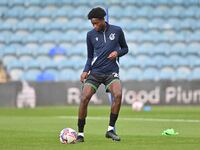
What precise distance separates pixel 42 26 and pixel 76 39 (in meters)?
1.70

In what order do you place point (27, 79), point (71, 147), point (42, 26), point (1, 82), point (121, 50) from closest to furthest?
point (71, 147) < point (121, 50) < point (1, 82) < point (27, 79) < point (42, 26)

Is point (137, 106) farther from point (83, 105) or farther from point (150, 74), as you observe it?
point (83, 105)

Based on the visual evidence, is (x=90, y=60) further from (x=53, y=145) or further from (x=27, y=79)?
(x=27, y=79)

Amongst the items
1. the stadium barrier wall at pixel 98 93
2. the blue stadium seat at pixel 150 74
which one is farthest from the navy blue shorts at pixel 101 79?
the blue stadium seat at pixel 150 74

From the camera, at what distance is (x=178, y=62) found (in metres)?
26.9

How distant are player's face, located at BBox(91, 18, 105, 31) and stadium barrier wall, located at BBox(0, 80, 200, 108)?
1294 centimetres

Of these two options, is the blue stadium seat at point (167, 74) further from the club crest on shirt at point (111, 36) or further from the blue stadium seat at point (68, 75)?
the club crest on shirt at point (111, 36)

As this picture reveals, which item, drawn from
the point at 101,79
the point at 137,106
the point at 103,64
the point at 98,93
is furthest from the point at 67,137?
the point at 98,93

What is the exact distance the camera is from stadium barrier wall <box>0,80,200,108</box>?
23781 millimetres

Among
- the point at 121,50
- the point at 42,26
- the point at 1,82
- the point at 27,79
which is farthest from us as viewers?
the point at 42,26

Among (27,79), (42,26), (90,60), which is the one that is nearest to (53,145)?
(90,60)

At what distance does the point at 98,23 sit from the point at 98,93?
13.1 meters

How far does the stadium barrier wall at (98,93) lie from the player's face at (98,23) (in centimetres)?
1294

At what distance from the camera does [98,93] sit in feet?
77.9
